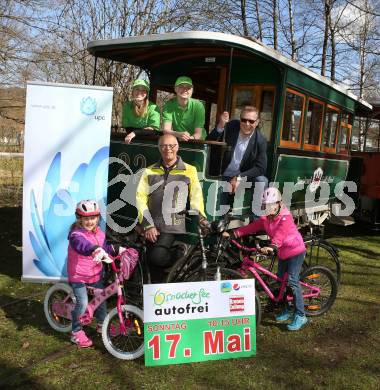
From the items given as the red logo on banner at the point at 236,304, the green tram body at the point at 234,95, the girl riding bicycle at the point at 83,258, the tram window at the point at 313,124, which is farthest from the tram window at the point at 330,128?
the girl riding bicycle at the point at 83,258

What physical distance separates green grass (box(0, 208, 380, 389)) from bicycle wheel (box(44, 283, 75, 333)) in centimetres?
9

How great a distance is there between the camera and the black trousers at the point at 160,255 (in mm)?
4402

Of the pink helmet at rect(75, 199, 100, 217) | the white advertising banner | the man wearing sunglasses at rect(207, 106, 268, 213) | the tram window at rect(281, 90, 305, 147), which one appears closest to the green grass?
the white advertising banner

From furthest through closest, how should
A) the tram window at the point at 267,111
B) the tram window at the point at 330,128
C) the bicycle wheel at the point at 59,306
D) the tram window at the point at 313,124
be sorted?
the tram window at the point at 330,128 → the tram window at the point at 313,124 → the tram window at the point at 267,111 → the bicycle wheel at the point at 59,306

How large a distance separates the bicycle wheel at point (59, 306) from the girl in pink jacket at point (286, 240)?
5.33ft

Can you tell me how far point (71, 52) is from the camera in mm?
10078

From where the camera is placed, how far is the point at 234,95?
22.2 ft

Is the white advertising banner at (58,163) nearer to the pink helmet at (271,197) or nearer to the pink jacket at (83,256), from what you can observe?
the pink jacket at (83,256)

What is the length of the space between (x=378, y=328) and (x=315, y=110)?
385 centimetres

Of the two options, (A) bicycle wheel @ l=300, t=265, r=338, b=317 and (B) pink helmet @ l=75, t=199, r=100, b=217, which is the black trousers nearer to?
(B) pink helmet @ l=75, t=199, r=100, b=217

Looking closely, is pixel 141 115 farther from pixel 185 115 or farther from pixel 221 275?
pixel 221 275

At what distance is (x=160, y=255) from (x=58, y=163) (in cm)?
163

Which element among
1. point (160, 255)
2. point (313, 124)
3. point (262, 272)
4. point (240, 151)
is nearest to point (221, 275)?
point (262, 272)

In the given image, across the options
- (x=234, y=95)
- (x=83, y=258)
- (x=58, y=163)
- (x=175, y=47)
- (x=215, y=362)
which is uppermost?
(x=175, y=47)
